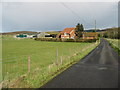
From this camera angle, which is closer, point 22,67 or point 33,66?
point 22,67

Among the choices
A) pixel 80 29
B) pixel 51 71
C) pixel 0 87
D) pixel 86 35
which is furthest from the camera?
pixel 86 35

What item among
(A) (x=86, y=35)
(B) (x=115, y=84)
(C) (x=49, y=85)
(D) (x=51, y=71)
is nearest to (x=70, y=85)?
(C) (x=49, y=85)

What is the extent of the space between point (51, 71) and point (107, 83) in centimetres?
366

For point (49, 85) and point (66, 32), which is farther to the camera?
point (66, 32)

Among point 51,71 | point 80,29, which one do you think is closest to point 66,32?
point 80,29

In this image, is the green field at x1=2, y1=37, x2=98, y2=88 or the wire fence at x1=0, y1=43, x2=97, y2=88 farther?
the wire fence at x1=0, y1=43, x2=97, y2=88

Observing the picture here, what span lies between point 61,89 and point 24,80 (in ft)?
6.67

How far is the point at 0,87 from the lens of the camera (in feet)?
16.9

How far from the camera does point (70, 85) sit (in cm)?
566

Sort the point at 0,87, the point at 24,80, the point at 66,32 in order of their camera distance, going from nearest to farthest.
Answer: the point at 0,87 → the point at 24,80 → the point at 66,32

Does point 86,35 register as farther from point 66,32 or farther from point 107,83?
point 107,83

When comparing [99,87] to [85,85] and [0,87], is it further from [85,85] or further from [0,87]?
[0,87]

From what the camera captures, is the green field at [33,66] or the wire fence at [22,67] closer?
the green field at [33,66]

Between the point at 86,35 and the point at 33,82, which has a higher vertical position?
the point at 86,35
